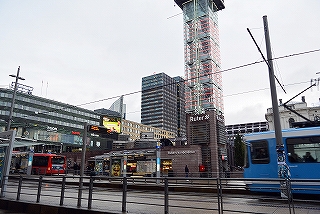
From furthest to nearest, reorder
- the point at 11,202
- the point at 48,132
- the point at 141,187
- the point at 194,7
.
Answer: the point at 194,7
the point at 48,132
the point at 141,187
the point at 11,202

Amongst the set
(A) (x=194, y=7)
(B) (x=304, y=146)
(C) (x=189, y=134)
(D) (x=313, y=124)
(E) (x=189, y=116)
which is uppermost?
(A) (x=194, y=7)

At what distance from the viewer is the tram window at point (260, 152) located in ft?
43.1

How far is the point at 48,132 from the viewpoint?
283 ft

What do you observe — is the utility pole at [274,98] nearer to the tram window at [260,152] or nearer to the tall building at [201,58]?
the tram window at [260,152]

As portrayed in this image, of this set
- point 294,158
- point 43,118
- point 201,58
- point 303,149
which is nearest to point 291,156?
point 294,158

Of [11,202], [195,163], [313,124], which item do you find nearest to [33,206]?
[11,202]

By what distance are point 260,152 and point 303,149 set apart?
2017mm

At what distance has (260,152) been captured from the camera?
13.3 meters

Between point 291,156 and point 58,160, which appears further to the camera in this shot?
point 58,160

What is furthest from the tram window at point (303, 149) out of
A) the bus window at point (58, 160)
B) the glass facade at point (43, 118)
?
the glass facade at point (43, 118)

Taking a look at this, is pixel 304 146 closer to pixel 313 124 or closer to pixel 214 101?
pixel 313 124

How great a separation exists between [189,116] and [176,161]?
6909mm

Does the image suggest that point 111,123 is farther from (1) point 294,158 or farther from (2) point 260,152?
(1) point 294,158

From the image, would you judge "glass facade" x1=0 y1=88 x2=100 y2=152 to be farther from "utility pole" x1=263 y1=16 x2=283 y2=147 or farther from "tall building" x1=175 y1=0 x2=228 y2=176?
"utility pole" x1=263 y1=16 x2=283 y2=147
